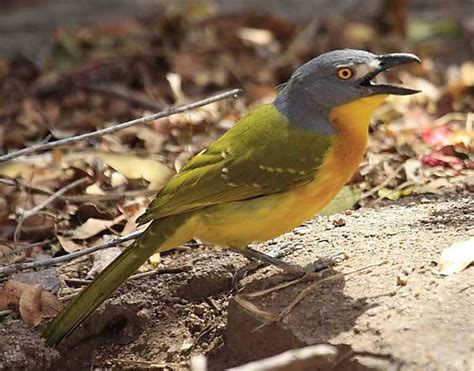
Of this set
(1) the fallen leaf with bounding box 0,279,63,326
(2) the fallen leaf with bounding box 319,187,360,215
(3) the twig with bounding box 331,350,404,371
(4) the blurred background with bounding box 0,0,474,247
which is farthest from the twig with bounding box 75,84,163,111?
(3) the twig with bounding box 331,350,404,371

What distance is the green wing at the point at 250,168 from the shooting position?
12.6 feet

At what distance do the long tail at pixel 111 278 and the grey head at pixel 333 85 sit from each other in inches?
25.1

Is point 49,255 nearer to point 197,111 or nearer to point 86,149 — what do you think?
point 86,149

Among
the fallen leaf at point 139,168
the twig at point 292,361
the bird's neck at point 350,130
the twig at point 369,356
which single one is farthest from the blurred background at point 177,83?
the twig at point 292,361

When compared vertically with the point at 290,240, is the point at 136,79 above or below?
below

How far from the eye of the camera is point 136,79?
23.8 feet

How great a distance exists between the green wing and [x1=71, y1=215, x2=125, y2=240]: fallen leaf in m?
0.97

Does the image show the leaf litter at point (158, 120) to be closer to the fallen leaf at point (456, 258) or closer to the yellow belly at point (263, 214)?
the yellow belly at point (263, 214)

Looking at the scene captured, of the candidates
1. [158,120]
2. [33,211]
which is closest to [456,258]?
[33,211]

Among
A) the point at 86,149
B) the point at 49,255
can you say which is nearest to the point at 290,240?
the point at 49,255

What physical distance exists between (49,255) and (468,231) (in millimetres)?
1983

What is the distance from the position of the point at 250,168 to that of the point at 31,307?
1111mm

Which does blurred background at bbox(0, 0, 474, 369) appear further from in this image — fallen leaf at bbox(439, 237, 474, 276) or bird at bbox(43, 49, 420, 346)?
bird at bbox(43, 49, 420, 346)

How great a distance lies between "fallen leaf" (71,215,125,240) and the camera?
4.86m
